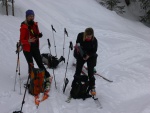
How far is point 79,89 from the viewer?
7859mm

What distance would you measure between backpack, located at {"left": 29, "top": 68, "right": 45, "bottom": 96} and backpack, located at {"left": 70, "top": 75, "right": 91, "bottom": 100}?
3.30 ft

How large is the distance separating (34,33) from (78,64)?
172 centimetres

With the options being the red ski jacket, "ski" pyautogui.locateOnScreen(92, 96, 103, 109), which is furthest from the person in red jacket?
"ski" pyautogui.locateOnScreen(92, 96, 103, 109)

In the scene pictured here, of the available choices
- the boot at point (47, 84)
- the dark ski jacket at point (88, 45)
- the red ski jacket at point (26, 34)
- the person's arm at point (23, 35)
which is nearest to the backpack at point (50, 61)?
the boot at point (47, 84)

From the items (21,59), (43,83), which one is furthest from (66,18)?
(43,83)

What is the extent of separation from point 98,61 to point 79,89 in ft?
13.8

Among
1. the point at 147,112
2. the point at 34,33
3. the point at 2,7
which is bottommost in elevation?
the point at 2,7

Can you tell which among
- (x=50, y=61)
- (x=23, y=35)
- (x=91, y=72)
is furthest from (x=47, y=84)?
(x=50, y=61)

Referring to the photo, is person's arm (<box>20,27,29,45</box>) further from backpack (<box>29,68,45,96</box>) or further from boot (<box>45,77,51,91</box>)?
boot (<box>45,77,51,91</box>)

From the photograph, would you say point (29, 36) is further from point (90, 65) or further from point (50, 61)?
point (50, 61)

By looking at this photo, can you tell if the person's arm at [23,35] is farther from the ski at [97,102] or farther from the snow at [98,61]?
the ski at [97,102]

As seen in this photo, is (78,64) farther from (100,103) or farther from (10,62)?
(10,62)

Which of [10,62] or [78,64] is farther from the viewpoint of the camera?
[10,62]

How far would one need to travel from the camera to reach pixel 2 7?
20375 mm
